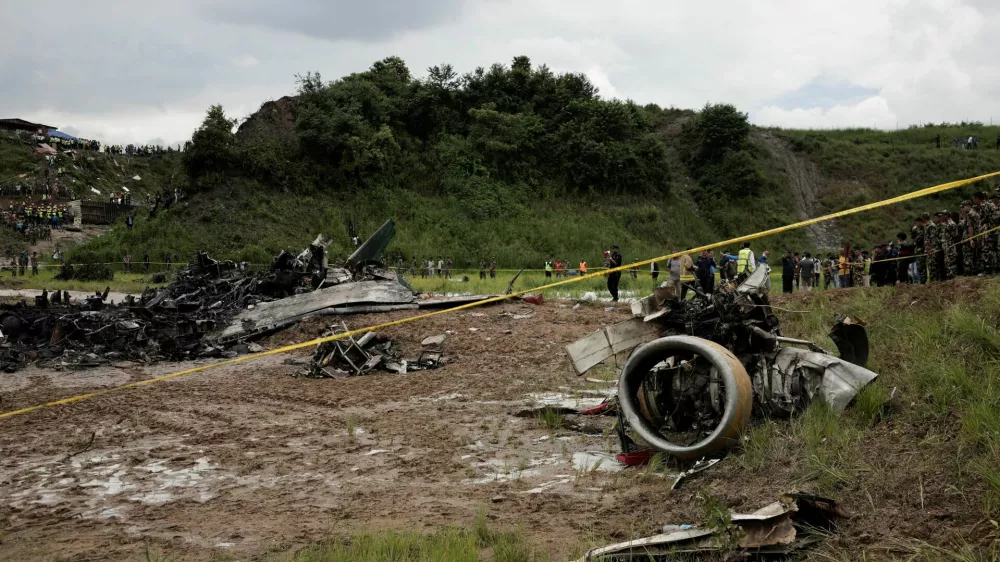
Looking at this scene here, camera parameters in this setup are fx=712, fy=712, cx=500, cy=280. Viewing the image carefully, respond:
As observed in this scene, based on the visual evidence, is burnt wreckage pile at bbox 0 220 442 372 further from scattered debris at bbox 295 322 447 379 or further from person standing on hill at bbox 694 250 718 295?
person standing on hill at bbox 694 250 718 295

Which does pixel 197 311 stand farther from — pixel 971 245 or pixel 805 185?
pixel 805 185

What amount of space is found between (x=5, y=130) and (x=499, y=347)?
→ 73770 millimetres

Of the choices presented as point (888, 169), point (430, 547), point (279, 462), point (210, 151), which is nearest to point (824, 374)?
point (430, 547)

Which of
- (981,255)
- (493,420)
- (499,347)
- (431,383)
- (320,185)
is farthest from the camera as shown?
(320,185)

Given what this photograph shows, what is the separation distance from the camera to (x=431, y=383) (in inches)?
447

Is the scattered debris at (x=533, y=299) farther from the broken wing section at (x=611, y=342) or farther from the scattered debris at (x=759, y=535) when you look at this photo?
the scattered debris at (x=759, y=535)

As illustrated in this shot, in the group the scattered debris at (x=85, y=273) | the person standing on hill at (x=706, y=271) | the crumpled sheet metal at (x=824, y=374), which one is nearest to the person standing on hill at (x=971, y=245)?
the person standing on hill at (x=706, y=271)

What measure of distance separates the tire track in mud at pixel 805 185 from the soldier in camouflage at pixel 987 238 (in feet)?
122

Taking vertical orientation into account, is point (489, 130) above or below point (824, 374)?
above

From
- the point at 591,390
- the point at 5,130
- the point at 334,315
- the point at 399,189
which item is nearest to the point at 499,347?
the point at 591,390

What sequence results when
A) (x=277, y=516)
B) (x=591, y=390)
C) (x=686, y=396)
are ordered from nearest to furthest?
1. (x=277, y=516)
2. (x=686, y=396)
3. (x=591, y=390)

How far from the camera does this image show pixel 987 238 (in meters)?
11.8

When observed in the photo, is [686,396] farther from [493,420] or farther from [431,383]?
[431,383]

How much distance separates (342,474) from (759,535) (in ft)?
12.7
